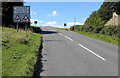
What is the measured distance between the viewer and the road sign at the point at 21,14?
75.9 feet

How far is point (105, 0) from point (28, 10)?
188ft

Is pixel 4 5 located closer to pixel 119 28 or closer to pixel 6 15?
pixel 6 15

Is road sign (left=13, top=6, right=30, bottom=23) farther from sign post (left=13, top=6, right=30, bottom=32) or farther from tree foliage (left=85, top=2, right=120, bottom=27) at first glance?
tree foliage (left=85, top=2, right=120, bottom=27)

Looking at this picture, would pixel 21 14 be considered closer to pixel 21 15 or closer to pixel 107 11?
pixel 21 15

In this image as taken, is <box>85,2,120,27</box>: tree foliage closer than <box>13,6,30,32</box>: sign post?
No

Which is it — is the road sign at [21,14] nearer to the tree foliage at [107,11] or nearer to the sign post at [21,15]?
the sign post at [21,15]

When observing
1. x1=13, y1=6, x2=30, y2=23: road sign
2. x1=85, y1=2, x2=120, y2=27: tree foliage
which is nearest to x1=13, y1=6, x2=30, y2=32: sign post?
x1=13, y1=6, x2=30, y2=23: road sign

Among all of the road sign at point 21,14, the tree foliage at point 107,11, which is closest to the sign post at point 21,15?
the road sign at point 21,14

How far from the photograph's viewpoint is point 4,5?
33719 millimetres

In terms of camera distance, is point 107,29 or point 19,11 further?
point 107,29

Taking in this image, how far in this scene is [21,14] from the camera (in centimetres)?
2361

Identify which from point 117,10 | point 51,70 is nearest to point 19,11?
point 51,70

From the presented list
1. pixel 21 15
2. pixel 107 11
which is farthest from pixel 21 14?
pixel 107 11

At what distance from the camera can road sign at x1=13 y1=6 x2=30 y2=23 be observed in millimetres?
23125
